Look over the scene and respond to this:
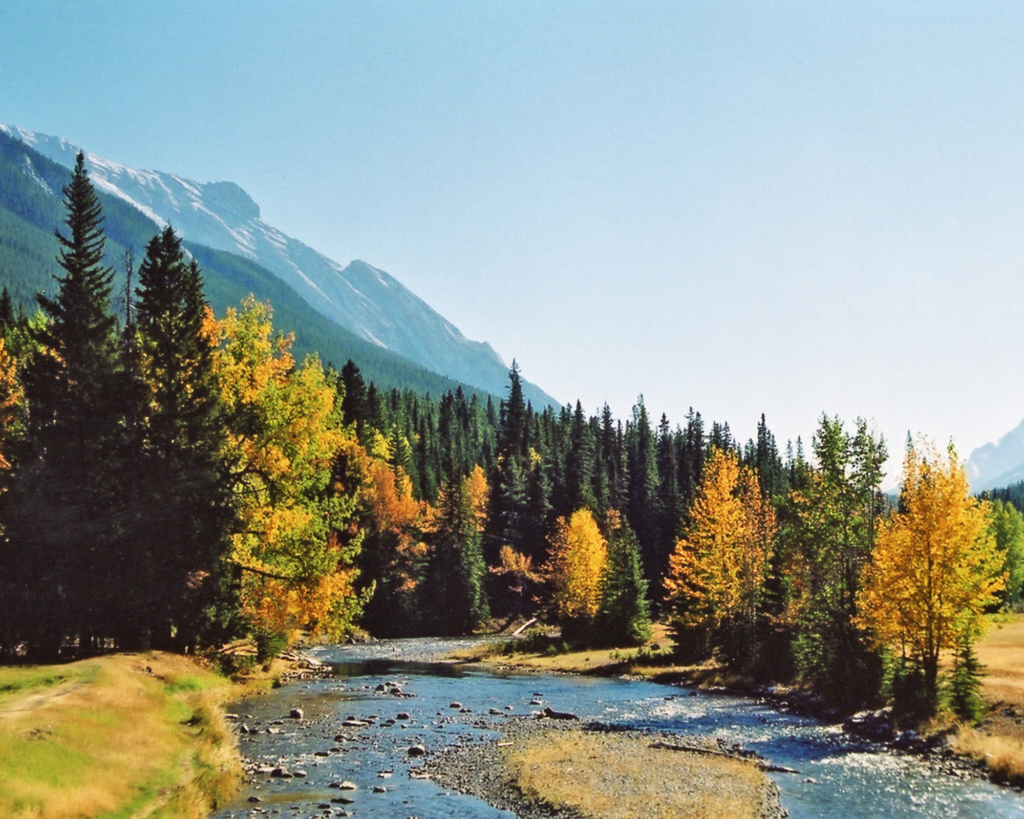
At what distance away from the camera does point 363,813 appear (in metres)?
23.2

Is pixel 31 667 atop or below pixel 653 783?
atop

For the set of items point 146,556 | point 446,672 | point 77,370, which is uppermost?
point 77,370

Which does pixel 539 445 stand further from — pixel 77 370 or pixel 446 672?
pixel 77 370

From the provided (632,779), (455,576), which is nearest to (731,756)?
(632,779)

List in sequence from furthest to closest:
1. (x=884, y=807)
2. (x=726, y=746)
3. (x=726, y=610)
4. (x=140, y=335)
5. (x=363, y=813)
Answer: (x=726, y=610)
(x=140, y=335)
(x=726, y=746)
(x=884, y=807)
(x=363, y=813)

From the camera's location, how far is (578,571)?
87.2m

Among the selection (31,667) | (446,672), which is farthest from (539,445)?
(31,667)

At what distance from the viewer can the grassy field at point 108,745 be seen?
19000mm

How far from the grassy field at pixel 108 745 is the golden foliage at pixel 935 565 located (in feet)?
104

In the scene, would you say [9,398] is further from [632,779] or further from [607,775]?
[632,779]

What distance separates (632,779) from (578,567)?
2366 inches

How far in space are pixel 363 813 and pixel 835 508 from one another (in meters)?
37.2

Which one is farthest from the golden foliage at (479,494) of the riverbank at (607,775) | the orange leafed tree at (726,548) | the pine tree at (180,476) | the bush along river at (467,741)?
the riverbank at (607,775)

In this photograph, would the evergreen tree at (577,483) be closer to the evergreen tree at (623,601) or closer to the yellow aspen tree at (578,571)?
the yellow aspen tree at (578,571)
